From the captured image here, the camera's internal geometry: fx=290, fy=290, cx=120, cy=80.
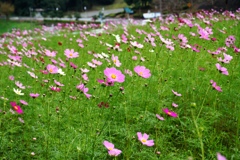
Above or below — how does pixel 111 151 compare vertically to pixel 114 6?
above

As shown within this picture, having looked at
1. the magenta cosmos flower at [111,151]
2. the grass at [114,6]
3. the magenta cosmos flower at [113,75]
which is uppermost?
the magenta cosmos flower at [113,75]

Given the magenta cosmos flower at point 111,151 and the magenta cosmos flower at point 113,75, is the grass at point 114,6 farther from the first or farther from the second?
the magenta cosmos flower at point 111,151

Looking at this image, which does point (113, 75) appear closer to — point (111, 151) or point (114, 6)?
point (111, 151)

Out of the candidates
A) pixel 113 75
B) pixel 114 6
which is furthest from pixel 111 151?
pixel 114 6

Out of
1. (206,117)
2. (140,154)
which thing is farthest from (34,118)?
(206,117)

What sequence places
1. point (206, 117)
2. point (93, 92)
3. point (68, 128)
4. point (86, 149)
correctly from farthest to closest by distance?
1. point (93, 92)
2. point (206, 117)
3. point (68, 128)
4. point (86, 149)

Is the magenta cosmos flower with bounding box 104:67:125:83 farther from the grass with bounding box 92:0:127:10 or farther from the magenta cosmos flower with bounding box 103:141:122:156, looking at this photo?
the grass with bounding box 92:0:127:10

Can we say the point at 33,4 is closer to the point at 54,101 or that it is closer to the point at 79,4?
the point at 79,4

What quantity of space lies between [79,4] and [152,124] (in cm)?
3821

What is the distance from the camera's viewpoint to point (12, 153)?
4.55 feet

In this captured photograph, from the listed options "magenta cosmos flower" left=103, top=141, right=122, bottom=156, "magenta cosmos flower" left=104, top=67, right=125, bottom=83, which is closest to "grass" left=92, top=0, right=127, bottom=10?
"magenta cosmos flower" left=104, top=67, right=125, bottom=83

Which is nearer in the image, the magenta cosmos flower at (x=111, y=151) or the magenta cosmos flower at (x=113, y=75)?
the magenta cosmos flower at (x=111, y=151)

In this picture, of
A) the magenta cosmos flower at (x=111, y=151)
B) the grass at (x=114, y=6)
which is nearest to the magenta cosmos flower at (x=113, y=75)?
the magenta cosmos flower at (x=111, y=151)

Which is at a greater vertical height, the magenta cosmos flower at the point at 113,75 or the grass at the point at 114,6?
the magenta cosmos flower at the point at 113,75
